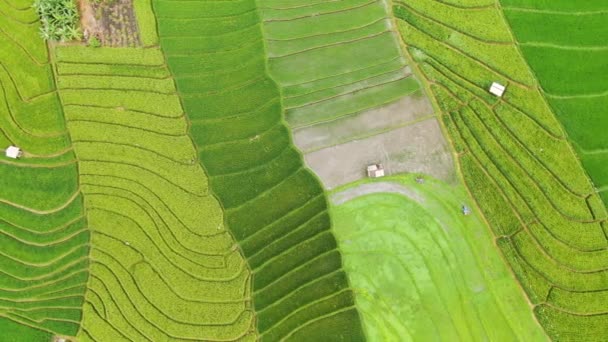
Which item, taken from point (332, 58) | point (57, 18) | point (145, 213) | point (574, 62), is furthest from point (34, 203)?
point (574, 62)

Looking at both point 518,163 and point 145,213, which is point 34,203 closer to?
point 145,213

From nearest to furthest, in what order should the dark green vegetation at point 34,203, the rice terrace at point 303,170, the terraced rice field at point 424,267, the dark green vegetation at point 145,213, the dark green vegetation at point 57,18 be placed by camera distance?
1. the terraced rice field at point 424,267
2. the rice terrace at point 303,170
3. the dark green vegetation at point 145,213
4. the dark green vegetation at point 34,203
5. the dark green vegetation at point 57,18

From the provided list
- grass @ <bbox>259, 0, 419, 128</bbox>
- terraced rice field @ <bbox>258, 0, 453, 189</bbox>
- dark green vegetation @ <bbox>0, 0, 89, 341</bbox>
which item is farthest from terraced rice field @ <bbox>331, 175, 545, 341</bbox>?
dark green vegetation @ <bbox>0, 0, 89, 341</bbox>

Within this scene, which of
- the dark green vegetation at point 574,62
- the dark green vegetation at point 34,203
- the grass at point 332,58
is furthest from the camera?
the grass at point 332,58

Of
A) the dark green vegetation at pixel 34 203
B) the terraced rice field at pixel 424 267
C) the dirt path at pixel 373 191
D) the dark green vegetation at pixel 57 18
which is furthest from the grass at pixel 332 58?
the dark green vegetation at pixel 34 203

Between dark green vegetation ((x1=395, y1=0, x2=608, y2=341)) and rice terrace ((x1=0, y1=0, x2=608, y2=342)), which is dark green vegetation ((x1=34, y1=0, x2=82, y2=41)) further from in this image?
dark green vegetation ((x1=395, y1=0, x2=608, y2=341))

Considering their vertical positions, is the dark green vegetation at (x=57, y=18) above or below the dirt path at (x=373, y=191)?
above

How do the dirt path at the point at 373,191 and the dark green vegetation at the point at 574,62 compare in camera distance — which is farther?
the dark green vegetation at the point at 574,62

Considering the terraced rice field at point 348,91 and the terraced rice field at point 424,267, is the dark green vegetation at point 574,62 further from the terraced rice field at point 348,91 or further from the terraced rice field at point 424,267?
the terraced rice field at point 424,267
